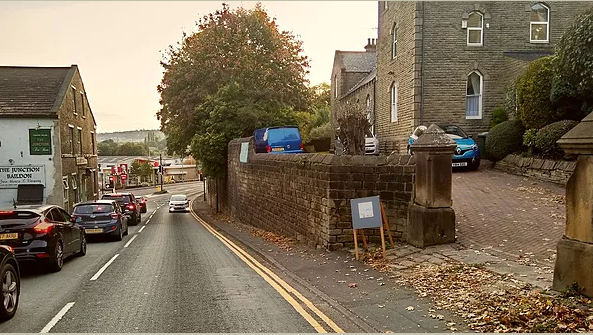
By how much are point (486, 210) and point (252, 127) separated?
1818 cm

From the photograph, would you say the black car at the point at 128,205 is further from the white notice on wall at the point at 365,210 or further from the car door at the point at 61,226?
the white notice on wall at the point at 365,210

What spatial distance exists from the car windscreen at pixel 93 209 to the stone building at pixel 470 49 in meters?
13.7

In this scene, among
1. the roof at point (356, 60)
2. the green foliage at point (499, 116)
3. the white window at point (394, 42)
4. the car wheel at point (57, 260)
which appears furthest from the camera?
the roof at point (356, 60)

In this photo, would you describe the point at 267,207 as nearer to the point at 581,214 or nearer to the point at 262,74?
the point at 581,214

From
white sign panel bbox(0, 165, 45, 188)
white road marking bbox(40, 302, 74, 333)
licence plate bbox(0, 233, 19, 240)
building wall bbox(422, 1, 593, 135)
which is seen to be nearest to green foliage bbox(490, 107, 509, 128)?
building wall bbox(422, 1, 593, 135)

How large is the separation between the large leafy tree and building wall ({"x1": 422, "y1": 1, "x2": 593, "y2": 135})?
31.5 feet

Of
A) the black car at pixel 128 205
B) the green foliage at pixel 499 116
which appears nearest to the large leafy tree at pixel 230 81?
the black car at pixel 128 205

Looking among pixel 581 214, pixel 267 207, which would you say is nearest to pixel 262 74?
pixel 267 207

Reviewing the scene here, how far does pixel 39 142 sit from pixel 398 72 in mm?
19759

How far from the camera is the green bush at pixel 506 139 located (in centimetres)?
1886

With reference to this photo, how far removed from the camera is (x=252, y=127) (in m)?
28.6

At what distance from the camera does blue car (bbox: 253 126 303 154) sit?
21.1m

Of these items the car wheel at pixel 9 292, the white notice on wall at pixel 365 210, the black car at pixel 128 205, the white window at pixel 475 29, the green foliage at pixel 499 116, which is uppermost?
the white window at pixel 475 29

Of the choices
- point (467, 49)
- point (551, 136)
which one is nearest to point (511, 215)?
point (551, 136)
